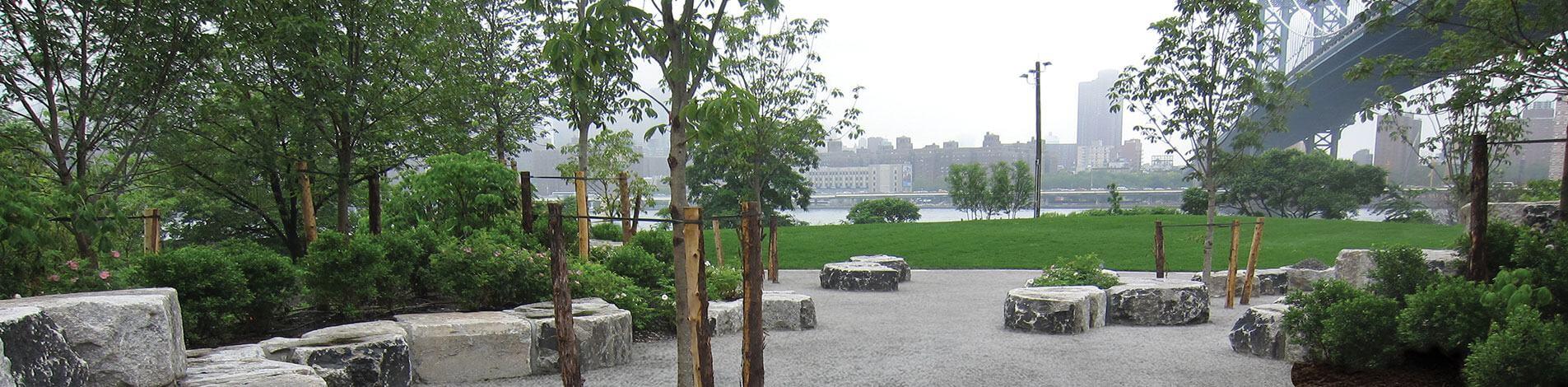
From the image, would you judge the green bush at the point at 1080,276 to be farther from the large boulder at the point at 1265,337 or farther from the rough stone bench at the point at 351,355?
the rough stone bench at the point at 351,355

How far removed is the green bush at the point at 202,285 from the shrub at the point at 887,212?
25.6 metres

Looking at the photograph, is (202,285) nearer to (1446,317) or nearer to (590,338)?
(590,338)

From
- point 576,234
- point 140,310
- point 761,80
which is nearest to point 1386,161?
point 761,80

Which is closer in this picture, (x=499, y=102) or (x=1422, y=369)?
(x=1422, y=369)

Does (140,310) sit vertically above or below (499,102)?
below

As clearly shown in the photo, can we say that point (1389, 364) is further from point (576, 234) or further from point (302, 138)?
point (302, 138)

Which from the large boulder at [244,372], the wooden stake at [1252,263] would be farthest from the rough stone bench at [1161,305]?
the large boulder at [244,372]

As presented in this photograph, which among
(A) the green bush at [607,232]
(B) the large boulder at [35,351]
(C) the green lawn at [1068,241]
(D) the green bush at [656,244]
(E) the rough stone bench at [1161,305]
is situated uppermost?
(B) the large boulder at [35,351]

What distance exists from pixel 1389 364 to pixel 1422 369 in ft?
0.58

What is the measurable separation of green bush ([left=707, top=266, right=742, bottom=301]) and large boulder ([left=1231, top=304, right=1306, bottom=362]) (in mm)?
5224

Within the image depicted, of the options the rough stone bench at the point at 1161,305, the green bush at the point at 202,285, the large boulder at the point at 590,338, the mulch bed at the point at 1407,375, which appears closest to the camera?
the mulch bed at the point at 1407,375

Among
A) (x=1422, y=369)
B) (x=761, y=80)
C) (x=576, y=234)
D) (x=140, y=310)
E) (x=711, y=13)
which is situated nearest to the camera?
(x=140, y=310)

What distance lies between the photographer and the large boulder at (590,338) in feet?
19.3

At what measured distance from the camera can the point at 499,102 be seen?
1321 centimetres
